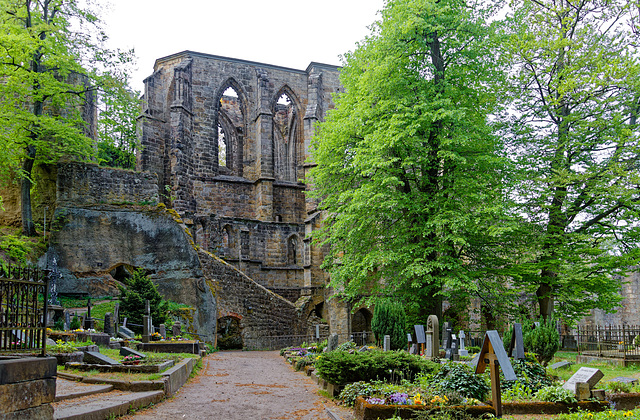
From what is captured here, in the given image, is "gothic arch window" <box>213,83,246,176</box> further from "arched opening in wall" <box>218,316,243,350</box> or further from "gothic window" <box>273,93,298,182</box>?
"arched opening in wall" <box>218,316,243,350</box>

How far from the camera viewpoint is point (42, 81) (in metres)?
18.9

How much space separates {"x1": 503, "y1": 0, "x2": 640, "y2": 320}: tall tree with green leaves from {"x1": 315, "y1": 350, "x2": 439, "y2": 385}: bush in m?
7.75

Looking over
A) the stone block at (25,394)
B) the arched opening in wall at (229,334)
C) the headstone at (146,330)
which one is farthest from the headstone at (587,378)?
the arched opening in wall at (229,334)

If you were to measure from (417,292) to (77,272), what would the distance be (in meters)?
13.1

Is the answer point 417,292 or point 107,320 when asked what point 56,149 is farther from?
point 417,292

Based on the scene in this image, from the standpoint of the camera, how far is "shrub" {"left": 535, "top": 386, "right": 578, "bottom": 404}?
7235 millimetres

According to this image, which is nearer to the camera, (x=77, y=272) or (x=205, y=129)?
(x=77, y=272)

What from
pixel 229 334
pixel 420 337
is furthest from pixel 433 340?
pixel 229 334

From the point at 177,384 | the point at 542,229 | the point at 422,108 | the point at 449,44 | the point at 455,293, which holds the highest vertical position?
the point at 449,44

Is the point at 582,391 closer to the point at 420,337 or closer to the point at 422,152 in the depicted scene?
the point at 420,337

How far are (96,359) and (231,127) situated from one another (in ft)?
85.4

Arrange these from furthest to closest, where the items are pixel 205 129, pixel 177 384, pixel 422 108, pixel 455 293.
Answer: pixel 205 129 → pixel 455 293 → pixel 422 108 → pixel 177 384


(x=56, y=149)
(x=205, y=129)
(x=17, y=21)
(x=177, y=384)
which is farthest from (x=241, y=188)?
(x=177, y=384)

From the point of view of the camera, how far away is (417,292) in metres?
15.4
